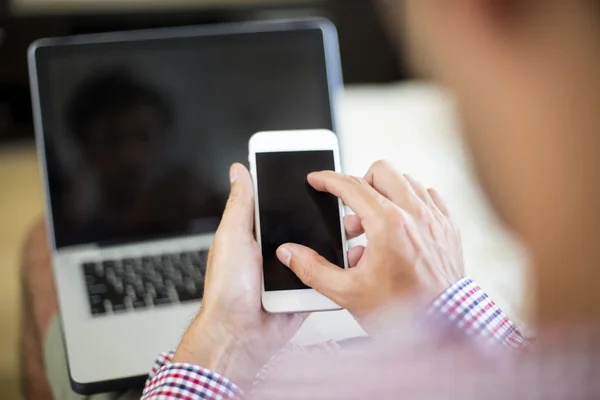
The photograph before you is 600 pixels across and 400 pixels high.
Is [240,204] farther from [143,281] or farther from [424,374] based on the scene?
[424,374]

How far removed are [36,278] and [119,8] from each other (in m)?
0.69

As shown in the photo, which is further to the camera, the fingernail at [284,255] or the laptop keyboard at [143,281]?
the laptop keyboard at [143,281]

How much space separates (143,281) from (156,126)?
0.22m

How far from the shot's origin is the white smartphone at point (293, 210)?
0.54 m

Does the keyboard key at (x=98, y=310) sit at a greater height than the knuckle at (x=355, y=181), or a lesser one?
lesser

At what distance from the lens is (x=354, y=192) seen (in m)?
0.50

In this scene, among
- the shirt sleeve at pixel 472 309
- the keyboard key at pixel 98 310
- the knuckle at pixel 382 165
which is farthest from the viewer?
the keyboard key at pixel 98 310

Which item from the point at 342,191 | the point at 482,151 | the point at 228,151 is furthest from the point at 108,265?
the point at 482,151

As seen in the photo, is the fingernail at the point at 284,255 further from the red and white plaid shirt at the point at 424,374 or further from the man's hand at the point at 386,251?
the red and white plaid shirt at the point at 424,374

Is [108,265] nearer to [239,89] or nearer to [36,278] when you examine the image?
[36,278]

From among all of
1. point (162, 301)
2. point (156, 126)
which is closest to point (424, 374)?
point (162, 301)

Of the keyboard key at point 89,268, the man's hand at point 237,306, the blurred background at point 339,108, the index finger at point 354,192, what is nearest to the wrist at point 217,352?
the man's hand at point 237,306

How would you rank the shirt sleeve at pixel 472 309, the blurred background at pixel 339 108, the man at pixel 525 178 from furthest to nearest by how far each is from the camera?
the blurred background at pixel 339 108 → the shirt sleeve at pixel 472 309 → the man at pixel 525 178

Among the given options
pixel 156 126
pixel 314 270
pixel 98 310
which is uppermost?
pixel 156 126
